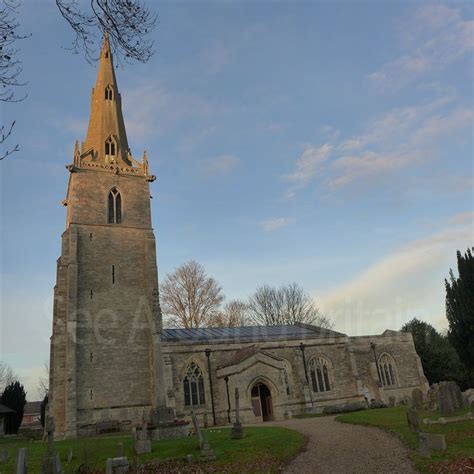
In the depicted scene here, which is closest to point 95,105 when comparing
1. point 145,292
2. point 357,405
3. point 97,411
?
point 145,292

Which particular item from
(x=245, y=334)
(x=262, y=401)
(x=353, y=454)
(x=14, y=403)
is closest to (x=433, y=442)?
(x=353, y=454)

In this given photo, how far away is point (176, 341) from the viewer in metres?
24.5

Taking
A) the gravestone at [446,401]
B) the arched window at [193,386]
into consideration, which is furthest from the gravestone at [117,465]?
the arched window at [193,386]

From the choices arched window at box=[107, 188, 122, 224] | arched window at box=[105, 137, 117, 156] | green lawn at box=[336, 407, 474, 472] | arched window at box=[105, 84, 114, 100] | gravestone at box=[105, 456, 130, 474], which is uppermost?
arched window at box=[105, 84, 114, 100]

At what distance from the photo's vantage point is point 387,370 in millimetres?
30234

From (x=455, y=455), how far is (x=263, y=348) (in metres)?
18.1

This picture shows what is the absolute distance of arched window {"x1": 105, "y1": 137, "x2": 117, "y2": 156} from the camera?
28.5 meters

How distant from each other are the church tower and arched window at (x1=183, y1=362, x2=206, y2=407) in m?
1.93

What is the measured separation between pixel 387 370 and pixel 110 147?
25.5 m

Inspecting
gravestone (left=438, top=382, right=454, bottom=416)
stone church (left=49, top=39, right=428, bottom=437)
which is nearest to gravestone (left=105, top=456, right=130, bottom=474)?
gravestone (left=438, top=382, right=454, bottom=416)

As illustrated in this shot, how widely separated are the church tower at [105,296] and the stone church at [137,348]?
0.19 feet

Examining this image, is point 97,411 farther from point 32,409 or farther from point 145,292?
point 32,409

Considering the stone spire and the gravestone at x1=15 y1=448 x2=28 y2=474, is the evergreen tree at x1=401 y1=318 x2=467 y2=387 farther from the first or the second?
the gravestone at x1=15 y1=448 x2=28 y2=474

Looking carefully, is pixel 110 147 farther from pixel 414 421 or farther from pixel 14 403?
pixel 14 403
